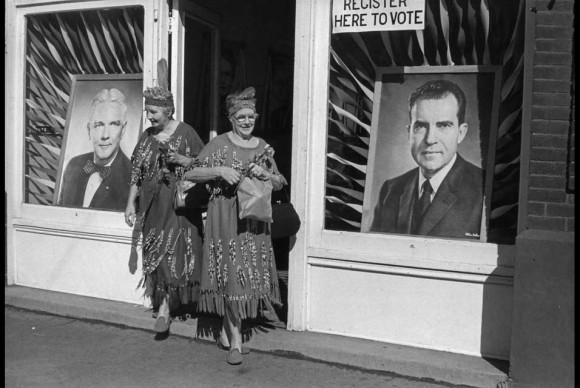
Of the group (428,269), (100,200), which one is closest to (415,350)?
(428,269)

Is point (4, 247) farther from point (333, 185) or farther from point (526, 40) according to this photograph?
point (526, 40)

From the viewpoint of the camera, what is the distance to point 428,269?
15.3ft

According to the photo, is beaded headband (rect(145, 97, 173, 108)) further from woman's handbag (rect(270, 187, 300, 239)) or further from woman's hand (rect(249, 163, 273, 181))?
woman's handbag (rect(270, 187, 300, 239))

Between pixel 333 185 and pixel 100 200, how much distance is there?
2231mm

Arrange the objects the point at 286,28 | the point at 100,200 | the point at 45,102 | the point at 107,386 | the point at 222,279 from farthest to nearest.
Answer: the point at 286,28 → the point at 45,102 → the point at 100,200 → the point at 222,279 → the point at 107,386

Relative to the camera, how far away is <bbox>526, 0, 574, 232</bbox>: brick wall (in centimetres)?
399

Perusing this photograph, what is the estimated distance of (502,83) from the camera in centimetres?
462

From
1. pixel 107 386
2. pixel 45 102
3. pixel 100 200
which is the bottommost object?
pixel 107 386

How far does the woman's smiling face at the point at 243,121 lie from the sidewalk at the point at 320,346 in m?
1.50

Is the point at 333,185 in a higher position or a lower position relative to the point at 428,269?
higher

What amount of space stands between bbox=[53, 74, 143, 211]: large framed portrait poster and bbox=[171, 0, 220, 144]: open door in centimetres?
39

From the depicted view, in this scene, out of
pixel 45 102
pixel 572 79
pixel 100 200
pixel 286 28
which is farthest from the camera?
pixel 286 28

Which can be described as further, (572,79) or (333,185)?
(333,185)

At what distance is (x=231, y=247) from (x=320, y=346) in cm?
93
